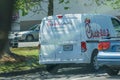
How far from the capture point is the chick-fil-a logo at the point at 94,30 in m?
13.7

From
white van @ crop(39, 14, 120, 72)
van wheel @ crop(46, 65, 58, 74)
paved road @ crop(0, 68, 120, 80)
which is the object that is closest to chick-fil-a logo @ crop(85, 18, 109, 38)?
white van @ crop(39, 14, 120, 72)

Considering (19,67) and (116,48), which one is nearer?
(116,48)

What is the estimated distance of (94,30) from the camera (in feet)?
45.7

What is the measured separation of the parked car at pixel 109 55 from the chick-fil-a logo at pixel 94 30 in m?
1.49

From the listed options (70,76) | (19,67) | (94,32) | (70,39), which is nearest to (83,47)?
→ (70,39)

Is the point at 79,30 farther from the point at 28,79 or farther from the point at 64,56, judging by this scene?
the point at 28,79

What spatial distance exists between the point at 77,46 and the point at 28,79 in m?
2.04

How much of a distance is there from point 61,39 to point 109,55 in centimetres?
242

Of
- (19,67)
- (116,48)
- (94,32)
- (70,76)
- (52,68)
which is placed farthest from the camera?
(19,67)

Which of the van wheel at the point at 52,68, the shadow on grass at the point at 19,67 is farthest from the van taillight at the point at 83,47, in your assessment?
the shadow on grass at the point at 19,67

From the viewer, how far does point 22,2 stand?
1717cm

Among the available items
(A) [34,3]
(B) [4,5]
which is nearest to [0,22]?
(B) [4,5]

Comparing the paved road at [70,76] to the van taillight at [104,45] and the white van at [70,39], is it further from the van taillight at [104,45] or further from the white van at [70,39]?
the van taillight at [104,45]

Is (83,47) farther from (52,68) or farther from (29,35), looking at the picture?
(29,35)
